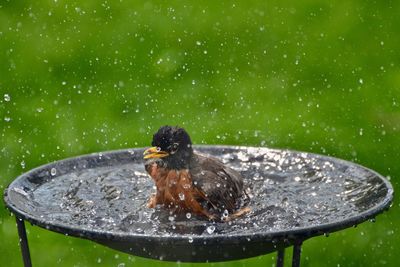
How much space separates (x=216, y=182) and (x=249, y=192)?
413mm

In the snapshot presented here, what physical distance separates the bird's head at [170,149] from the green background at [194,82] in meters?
2.54

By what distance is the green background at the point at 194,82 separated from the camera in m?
5.63

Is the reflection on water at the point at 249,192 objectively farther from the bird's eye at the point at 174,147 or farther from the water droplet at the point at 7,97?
the water droplet at the point at 7,97

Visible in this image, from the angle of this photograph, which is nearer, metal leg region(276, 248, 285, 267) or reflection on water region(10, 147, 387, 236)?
reflection on water region(10, 147, 387, 236)

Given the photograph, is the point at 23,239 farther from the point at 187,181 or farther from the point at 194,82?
the point at 194,82

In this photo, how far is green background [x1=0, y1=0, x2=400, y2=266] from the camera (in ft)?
18.5

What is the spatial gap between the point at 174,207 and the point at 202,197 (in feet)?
0.46

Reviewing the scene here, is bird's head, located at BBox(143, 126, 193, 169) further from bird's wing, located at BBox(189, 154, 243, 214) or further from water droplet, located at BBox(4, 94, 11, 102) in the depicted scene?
water droplet, located at BBox(4, 94, 11, 102)

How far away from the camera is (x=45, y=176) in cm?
357

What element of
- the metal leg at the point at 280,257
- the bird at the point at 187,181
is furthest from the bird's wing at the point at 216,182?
the metal leg at the point at 280,257

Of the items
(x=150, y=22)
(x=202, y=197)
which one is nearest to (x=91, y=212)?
(x=202, y=197)

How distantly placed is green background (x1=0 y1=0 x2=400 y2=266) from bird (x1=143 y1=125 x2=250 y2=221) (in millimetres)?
2455

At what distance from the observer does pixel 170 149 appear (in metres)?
3.09

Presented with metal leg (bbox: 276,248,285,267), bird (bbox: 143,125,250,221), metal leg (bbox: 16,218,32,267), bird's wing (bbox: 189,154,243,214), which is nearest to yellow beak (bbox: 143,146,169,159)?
bird (bbox: 143,125,250,221)
